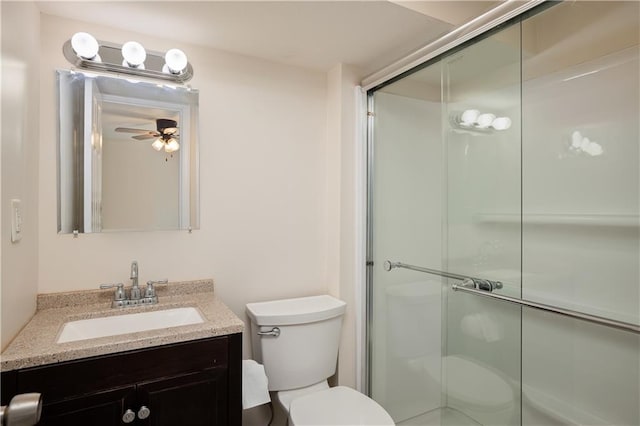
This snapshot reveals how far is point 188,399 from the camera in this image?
1229 mm

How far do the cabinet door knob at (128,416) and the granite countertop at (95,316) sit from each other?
20cm

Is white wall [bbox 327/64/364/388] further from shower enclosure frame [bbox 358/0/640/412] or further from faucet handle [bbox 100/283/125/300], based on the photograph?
faucet handle [bbox 100/283/125/300]

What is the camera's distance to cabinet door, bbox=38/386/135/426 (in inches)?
41.1

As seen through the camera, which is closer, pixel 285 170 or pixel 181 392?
pixel 181 392

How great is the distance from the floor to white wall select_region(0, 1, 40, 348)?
1780mm

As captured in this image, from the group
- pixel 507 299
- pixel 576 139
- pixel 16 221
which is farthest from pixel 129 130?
pixel 576 139

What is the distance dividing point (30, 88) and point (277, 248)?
122cm

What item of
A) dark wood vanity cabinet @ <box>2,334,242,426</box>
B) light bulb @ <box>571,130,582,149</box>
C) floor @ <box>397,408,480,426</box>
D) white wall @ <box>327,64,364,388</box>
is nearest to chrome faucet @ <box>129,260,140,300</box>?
dark wood vanity cabinet @ <box>2,334,242,426</box>

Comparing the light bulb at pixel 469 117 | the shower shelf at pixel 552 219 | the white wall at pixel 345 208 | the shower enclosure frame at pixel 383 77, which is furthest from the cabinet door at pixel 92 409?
the light bulb at pixel 469 117

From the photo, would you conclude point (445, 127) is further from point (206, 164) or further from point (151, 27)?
point (151, 27)

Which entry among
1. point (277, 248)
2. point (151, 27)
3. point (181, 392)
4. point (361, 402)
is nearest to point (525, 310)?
point (361, 402)

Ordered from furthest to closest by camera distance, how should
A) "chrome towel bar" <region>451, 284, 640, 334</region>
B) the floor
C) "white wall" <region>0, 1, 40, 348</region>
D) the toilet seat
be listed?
the floor < the toilet seat < "chrome towel bar" <region>451, 284, 640, 334</region> < "white wall" <region>0, 1, 40, 348</region>

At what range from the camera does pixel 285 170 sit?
1.95 meters

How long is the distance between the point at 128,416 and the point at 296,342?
2.43ft
